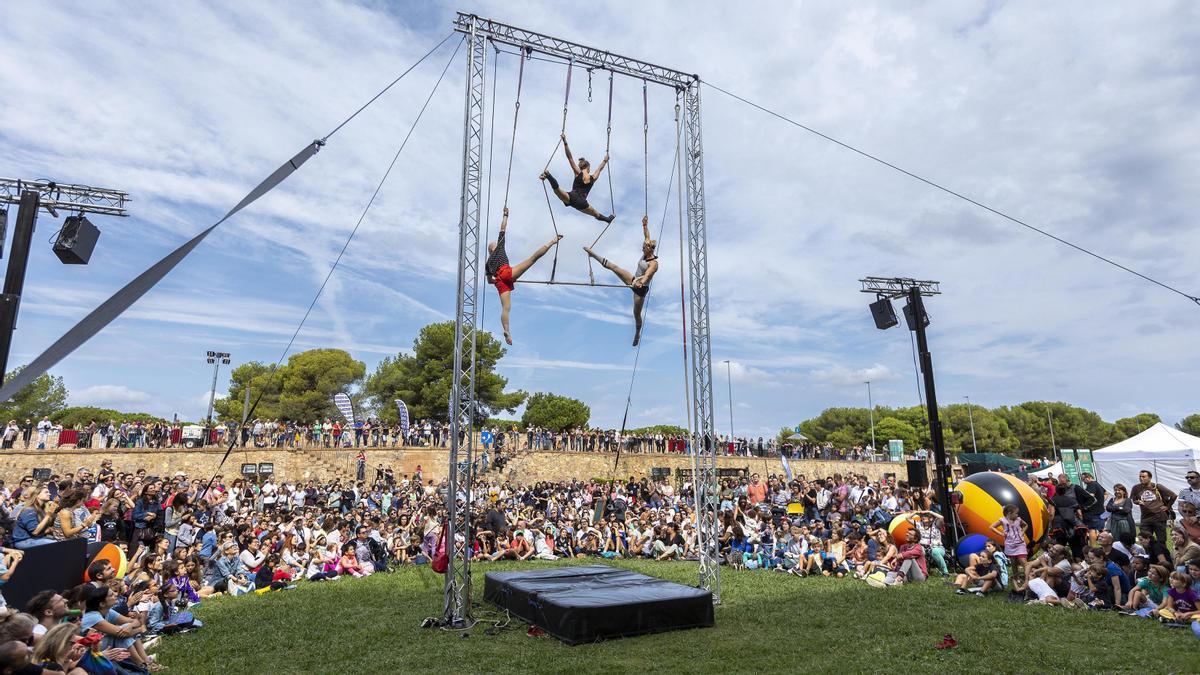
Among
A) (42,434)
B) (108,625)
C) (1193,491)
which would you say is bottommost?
(108,625)

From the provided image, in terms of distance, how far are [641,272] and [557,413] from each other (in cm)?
3975

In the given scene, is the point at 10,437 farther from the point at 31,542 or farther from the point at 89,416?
the point at 89,416

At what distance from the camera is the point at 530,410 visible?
4897 cm

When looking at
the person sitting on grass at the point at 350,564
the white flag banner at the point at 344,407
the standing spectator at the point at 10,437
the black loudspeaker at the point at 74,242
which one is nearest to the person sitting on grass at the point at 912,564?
the person sitting on grass at the point at 350,564

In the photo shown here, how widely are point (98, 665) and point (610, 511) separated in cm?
1259

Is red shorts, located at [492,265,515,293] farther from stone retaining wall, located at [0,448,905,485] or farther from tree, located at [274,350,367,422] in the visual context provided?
tree, located at [274,350,367,422]

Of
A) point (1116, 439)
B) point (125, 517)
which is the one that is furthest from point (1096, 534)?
point (1116, 439)

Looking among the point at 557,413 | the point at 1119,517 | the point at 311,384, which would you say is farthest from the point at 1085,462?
the point at 311,384

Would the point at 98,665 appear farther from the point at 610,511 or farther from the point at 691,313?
the point at 610,511

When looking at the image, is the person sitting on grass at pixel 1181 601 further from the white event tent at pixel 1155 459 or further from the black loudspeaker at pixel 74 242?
the black loudspeaker at pixel 74 242

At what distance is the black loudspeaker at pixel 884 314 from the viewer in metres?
13.0

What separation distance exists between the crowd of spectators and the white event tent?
6127 millimetres

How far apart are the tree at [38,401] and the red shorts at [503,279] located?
4405 cm

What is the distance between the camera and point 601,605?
6.58 meters
